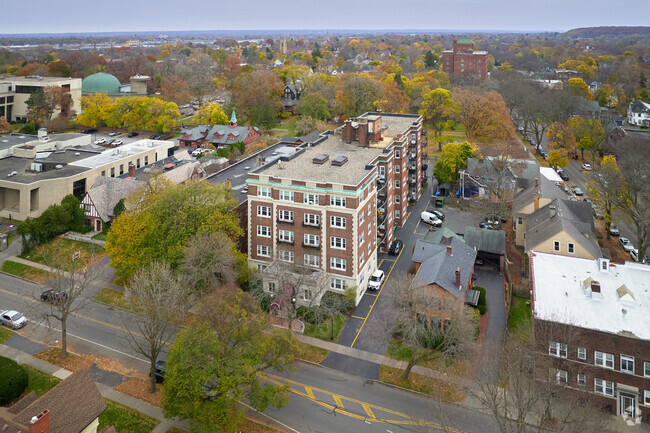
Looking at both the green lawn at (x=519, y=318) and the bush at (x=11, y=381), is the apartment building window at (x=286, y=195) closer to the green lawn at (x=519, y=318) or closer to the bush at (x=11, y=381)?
the green lawn at (x=519, y=318)

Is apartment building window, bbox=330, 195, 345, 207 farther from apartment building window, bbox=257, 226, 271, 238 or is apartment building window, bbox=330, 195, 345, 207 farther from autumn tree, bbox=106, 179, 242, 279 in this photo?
autumn tree, bbox=106, 179, 242, 279

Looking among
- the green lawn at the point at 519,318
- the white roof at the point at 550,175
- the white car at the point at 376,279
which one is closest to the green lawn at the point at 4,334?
the white car at the point at 376,279

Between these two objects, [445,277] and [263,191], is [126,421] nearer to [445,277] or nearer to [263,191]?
[263,191]

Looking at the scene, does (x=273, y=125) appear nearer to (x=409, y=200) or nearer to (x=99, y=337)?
(x=409, y=200)

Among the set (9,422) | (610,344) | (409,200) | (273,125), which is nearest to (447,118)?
(273,125)

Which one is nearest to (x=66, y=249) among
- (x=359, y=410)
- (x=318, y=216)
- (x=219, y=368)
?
(x=318, y=216)
